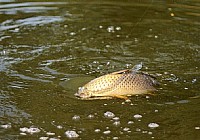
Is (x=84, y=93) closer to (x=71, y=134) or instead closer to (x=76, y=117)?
(x=76, y=117)

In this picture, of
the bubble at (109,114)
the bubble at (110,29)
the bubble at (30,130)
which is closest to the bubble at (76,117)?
the bubble at (109,114)

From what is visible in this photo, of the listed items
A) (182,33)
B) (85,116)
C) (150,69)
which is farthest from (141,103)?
(182,33)

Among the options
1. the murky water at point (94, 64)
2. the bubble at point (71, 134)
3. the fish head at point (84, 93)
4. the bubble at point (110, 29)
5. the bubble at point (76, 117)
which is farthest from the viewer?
the bubble at point (110, 29)

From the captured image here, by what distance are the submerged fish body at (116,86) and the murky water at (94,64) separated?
93mm

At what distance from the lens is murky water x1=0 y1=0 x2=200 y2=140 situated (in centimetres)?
414

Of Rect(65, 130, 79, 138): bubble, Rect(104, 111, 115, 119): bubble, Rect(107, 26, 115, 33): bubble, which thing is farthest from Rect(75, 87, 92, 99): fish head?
Rect(107, 26, 115, 33): bubble

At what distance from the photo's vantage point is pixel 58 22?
294 inches

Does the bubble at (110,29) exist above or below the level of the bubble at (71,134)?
above

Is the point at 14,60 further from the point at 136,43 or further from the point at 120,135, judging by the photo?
the point at 120,135

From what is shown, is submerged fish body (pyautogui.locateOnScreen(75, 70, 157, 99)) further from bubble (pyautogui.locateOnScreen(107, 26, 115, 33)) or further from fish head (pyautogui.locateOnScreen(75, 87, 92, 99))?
bubble (pyautogui.locateOnScreen(107, 26, 115, 33))

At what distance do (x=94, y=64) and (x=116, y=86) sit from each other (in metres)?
1.02

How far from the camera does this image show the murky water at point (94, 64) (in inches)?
163

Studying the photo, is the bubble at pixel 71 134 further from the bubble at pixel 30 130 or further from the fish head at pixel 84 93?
the fish head at pixel 84 93

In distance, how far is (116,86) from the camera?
472 centimetres
